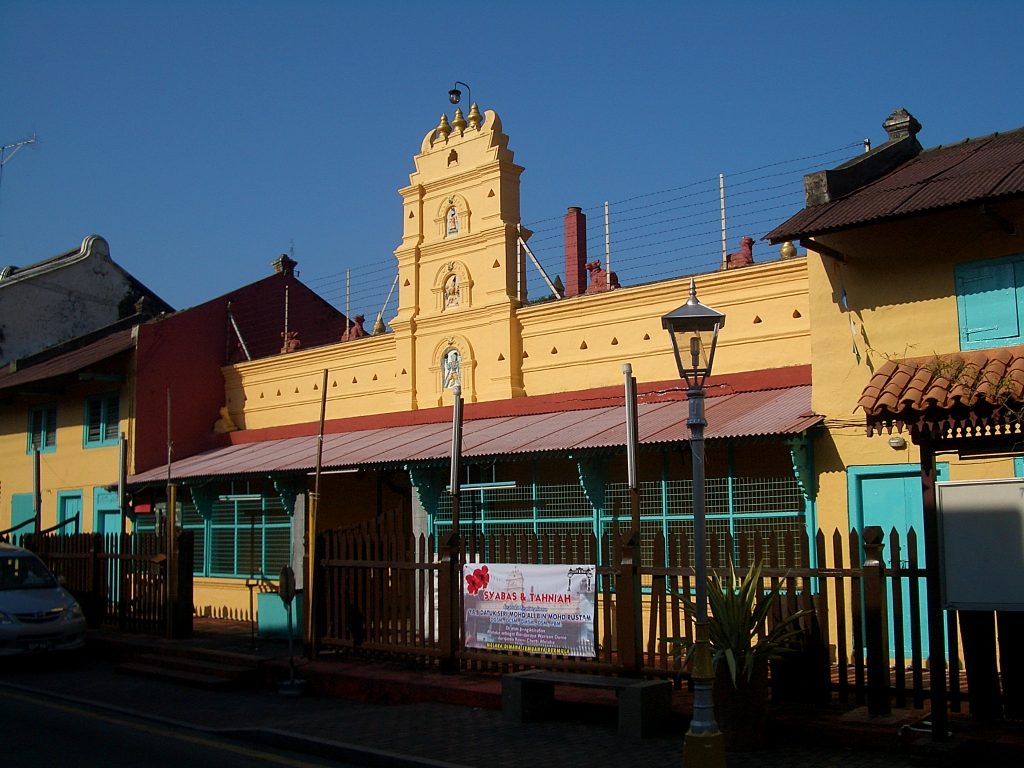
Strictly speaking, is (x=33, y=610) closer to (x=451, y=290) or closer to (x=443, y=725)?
(x=443, y=725)

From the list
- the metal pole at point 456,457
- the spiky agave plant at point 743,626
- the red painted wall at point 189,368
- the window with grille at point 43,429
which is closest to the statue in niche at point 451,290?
the metal pole at point 456,457

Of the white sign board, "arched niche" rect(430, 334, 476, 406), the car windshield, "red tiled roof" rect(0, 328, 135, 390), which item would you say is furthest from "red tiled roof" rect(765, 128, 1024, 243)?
"red tiled roof" rect(0, 328, 135, 390)

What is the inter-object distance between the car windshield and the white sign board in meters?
13.1

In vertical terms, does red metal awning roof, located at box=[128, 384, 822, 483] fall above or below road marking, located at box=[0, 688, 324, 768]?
above

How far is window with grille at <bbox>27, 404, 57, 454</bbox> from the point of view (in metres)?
24.8

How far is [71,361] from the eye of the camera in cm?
2228

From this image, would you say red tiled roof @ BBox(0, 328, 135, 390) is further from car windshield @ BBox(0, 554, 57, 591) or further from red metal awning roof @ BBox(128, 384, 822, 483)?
car windshield @ BBox(0, 554, 57, 591)

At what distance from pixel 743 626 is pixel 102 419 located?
1816 cm

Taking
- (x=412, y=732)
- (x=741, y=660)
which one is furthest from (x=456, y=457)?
(x=741, y=660)

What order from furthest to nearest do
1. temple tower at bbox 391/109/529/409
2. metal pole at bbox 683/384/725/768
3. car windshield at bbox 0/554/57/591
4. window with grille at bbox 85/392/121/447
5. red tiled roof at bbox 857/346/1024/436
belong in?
window with grille at bbox 85/392/121/447 → temple tower at bbox 391/109/529/409 → car windshield at bbox 0/554/57/591 → red tiled roof at bbox 857/346/1024/436 → metal pole at bbox 683/384/725/768

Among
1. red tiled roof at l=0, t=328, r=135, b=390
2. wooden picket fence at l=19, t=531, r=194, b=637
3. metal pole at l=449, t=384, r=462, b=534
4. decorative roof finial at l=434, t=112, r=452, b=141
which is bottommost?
wooden picket fence at l=19, t=531, r=194, b=637

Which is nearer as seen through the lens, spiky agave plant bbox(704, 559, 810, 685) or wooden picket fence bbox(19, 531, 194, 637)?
spiky agave plant bbox(704, 559, 810, 685)

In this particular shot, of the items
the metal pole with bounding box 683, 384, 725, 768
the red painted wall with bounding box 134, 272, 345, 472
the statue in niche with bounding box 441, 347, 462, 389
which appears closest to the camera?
the metal pole with bounding box 683, 384, 725, 768

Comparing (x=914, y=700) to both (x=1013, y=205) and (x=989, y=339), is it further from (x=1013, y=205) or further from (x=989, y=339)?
(x=1013, y=205)
